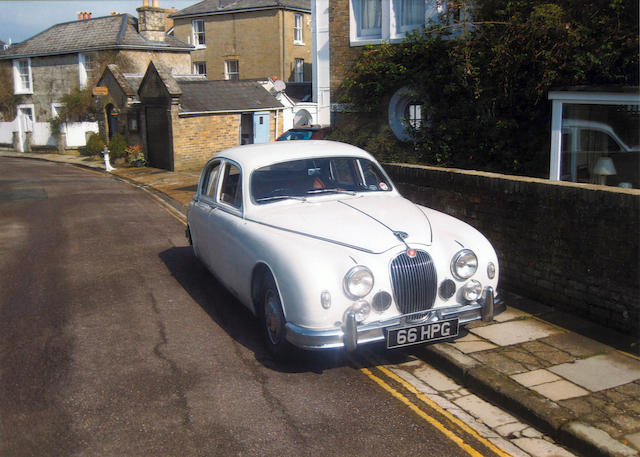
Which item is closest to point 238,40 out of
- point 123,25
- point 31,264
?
point 123,25

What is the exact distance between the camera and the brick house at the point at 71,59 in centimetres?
3419

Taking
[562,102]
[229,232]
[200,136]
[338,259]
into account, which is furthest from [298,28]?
[338,259]

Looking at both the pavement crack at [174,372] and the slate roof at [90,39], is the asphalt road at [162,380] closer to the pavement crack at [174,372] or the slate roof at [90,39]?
the pavement crack at [174,372]

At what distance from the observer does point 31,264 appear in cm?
929

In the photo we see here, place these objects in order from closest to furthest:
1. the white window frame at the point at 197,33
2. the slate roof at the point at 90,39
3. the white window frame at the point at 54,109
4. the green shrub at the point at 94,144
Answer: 1. the green shrub at the point at 94,144
2. the slate roof at the point at 90,39
3. the white window frame at the point at 54,109
4. the white window frame at the point at 197,33

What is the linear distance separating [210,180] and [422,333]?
369 cm

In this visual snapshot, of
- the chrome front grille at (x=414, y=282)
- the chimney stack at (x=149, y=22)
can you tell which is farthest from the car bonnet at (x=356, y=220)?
the chimney stack at (x=149, y=22)

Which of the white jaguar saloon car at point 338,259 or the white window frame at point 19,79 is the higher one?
the white window frame at point 19,79

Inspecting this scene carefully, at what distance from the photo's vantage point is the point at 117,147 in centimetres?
2694

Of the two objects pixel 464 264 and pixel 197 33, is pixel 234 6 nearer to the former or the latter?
pixel 197 33

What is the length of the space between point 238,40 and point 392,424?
37.1 m

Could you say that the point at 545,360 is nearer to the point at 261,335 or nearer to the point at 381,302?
the point at 381,302

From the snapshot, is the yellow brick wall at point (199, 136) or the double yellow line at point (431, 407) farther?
the yellow brick wall at point (199, 136)

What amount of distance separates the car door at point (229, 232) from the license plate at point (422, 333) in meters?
1.68
